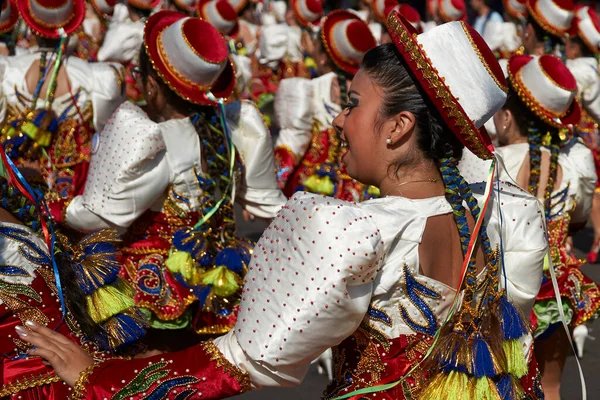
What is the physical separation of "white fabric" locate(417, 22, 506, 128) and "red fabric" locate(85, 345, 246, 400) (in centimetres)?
73

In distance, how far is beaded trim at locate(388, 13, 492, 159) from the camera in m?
1.75

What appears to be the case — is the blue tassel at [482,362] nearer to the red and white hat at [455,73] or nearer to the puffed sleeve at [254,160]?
the red and white hat at [455,73]

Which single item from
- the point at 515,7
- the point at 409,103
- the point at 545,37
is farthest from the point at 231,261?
the point at 515,7

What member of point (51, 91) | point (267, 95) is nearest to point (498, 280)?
point (51, 91)

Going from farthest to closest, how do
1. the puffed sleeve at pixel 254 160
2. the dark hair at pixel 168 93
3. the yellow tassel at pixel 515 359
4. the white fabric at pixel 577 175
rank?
1. the white fabric at pixel 577 175
2. the puffed sleeve at pixel 254 160
3. the dark hair at pixel 168 93
4. the yellow tassel at pixel 515 359

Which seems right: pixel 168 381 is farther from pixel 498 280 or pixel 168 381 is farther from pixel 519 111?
pixel 519 111

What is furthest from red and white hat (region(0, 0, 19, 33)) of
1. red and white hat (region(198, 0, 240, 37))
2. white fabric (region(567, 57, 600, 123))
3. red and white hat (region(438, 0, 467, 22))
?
red and white hat (region(438, 0, 467, 22))

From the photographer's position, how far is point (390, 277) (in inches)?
67.8

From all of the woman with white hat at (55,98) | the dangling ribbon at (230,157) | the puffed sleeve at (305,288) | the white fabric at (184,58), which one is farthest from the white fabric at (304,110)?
the puffed sleeve at (305,288)

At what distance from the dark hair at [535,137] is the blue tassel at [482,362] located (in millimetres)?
1896

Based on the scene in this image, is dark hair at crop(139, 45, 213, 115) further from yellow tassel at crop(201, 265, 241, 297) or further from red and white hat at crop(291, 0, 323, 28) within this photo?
red and white hat at crop(291, 0, 323, 28)

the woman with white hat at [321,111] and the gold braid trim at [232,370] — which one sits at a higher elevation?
the gold braid trim at [232,370]

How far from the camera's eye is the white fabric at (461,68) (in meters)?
1.78

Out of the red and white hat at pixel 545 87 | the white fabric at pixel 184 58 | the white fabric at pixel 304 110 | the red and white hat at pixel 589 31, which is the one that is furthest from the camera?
the red and white hat at pixel 589 31
